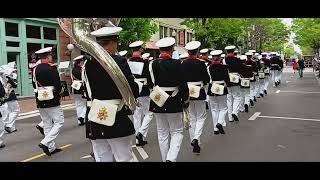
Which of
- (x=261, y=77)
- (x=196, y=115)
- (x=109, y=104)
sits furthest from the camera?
(x=261, y=77)

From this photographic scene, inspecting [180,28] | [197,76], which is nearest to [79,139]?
[197,76]

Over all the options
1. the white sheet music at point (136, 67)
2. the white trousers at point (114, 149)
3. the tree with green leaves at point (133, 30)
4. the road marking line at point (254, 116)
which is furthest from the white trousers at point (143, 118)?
the tree with green leaves at point (133, 30)

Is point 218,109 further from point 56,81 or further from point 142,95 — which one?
point 56,81

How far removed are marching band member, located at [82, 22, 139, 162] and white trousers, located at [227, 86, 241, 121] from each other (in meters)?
7.10

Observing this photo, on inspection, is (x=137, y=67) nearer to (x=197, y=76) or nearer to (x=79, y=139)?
(x=197, y=76)

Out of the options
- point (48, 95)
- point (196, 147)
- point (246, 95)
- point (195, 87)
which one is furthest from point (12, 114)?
point (246, 95)

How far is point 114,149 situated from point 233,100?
7562 millimetres

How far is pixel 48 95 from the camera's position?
8516 millimetres

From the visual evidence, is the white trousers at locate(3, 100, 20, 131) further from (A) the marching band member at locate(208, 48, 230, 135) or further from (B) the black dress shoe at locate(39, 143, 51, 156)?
(A) the marching band member at locate(208, 48, 230, 135)

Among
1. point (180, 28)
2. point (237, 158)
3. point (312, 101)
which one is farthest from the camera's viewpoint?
point (180, 28)

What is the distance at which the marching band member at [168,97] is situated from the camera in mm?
6902

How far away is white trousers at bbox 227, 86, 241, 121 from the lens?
1212 cm
